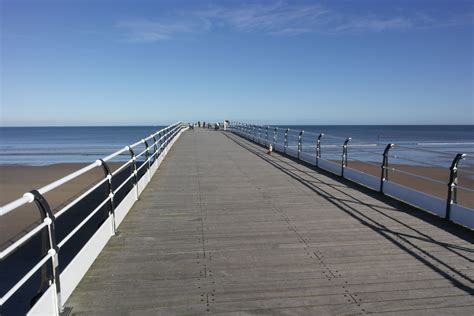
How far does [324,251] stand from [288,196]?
3498 millimetres

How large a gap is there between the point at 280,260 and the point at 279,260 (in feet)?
0.04

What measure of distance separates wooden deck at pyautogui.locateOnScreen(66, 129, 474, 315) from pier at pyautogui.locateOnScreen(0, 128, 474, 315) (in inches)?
0.6

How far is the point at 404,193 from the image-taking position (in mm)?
8055

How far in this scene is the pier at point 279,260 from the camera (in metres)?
3.87

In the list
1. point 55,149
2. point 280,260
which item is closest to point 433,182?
point 280,260

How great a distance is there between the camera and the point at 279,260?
494 cm

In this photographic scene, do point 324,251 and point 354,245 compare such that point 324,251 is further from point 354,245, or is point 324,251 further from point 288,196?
point 288,196

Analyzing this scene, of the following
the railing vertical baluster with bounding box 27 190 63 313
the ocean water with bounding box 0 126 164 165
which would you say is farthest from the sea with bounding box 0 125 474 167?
the railing vertical baluster with bounding box 27 190 63 313

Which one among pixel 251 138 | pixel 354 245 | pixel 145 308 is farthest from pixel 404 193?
pixel 251 138

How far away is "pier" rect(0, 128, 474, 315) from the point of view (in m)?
3.87

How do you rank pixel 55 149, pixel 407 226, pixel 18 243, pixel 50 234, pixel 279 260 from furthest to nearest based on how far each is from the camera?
pixel 55 149 < pixel 407 226 < pixel 279 260 < pixel 50 234 < pixel 18 243

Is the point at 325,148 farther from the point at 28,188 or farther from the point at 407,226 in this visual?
the point at 407,226

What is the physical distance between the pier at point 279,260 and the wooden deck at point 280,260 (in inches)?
0.6

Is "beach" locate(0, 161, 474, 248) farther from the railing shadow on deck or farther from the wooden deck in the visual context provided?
the wooden deck
